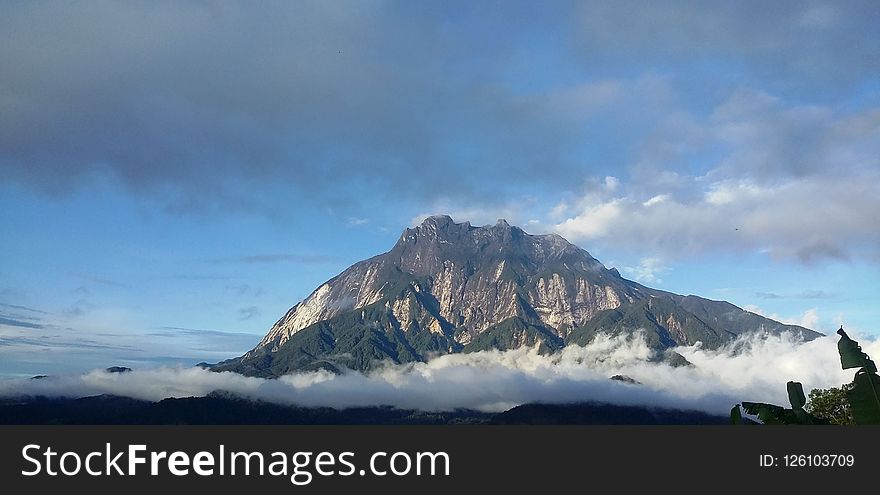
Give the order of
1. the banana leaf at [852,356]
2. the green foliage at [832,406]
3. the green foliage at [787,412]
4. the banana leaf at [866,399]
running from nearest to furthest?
the banana leaf at [866,399] → the banana leaf at [852,356] → the green foliage at [787,412] → the green foliage at [832,406]

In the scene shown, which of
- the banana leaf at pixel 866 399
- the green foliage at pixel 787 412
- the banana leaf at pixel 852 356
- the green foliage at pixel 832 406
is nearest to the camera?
the banana leaf at pixel 866 399

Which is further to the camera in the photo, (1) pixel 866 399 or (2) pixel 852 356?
(2) pixel 852 356

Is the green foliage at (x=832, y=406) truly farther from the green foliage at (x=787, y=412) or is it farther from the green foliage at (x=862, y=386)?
the green foliage at (x=862, y=386)

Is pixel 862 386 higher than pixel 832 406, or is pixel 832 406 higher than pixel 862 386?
pixel 862 386

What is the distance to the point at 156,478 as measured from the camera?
45.3ft

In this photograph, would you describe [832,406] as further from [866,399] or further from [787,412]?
[866,399]

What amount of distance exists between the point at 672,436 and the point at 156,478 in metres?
10.2

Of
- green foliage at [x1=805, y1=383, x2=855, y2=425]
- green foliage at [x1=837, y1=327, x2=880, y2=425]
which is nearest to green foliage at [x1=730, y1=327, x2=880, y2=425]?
green foliage at [x1=837, y1=327, x2=880, y2=425]

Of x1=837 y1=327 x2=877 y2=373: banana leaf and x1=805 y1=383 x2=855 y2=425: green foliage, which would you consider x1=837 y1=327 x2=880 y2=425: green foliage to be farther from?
x1=805 y1=383 x2=855 y2=425: green foliage

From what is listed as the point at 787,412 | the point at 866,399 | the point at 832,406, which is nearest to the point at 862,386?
Result: the point at 866,399

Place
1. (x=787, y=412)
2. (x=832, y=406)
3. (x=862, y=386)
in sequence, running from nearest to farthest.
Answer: (x=862, y=386)
(x=787, y=412)
(x=832, y=406)

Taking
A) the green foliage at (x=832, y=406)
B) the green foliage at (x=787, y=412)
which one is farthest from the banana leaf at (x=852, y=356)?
the green foliage at (x=832, y=406)

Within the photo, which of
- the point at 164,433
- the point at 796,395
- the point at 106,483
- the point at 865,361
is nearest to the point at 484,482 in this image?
the point at 164,433

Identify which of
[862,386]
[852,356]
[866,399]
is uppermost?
[852,356]
